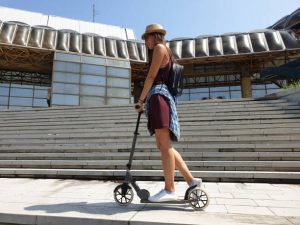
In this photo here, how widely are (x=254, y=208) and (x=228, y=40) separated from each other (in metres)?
A: 22.4

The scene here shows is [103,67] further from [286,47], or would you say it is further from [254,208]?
[254,208]

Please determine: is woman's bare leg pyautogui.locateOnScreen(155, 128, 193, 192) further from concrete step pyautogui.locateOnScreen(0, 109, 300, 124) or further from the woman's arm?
concrete step pyautogui.locateOnScreen(0, 109, 300, 124)

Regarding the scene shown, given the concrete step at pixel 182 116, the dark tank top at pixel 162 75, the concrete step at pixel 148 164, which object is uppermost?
the concrete step at pixel 182 116

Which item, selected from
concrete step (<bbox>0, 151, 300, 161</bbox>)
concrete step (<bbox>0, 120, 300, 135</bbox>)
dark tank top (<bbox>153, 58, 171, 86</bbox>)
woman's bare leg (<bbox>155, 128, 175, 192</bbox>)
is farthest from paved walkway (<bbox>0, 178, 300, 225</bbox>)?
concrete step (<bbox>0, 120, 300, 135</bbox>)

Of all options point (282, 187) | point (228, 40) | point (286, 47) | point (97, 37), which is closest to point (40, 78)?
point (97, 37)

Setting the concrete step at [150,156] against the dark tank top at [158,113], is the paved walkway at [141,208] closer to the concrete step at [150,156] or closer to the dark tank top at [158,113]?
the dark tank top at [158,113]

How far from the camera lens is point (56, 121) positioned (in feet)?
32.8

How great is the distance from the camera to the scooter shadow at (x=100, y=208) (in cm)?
312

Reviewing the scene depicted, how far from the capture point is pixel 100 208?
10.7 ft

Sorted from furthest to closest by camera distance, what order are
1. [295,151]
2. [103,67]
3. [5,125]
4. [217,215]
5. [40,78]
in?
1. [40,78]
2. [103,67]
3. [5,125]
4. [295,151]
5. [217,215]

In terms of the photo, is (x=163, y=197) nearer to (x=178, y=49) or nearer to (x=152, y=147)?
(x=152, y=147)

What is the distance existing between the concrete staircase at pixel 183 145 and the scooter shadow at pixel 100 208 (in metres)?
2.03

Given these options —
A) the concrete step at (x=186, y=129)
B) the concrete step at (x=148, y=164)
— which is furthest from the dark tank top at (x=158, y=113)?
the concrete step at (x=186, y=129)

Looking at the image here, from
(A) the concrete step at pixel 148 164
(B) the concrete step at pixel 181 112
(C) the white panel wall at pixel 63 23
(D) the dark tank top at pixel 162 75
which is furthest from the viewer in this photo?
(C) the white panel wall at pixel 63 23
